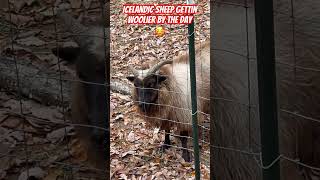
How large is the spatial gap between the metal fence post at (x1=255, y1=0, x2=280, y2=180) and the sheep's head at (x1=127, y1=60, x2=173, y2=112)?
423cm

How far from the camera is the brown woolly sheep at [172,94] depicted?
6117 mm

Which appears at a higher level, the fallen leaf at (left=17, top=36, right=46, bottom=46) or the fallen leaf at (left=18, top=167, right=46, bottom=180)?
the fallen leaf at (left=17, top=36, right=46, bottom=46)

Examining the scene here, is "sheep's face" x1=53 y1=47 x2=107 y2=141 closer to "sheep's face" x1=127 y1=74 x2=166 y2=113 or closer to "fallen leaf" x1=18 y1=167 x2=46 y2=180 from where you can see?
"fallen leaf" x1=18 y1=167 x2=46 y2=180

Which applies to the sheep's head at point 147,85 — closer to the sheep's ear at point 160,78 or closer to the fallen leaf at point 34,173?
the sheep's ear at point 160,78

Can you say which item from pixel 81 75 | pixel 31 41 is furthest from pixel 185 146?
pixel 31 41

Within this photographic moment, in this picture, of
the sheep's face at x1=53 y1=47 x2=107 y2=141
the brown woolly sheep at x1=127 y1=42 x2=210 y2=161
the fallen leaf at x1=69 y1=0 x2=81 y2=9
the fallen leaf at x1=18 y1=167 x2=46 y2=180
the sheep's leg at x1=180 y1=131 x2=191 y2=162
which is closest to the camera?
the fallen leaf at x1=69 y1=0 x2=81 y2=9

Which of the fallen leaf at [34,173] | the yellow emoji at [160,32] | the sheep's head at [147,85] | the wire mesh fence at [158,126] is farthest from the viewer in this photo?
the yellow emoji at [160,32]

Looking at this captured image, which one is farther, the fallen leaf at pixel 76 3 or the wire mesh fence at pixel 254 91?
the fallen leaf at pixel 76 3

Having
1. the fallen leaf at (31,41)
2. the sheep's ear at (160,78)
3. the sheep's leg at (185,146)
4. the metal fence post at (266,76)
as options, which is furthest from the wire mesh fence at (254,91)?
the sheep's ear at (160,78)

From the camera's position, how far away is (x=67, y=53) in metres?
2.82

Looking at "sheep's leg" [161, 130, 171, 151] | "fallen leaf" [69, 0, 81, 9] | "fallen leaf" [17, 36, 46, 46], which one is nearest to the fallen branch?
"fallen leaf" [17, 36, 46, 46]

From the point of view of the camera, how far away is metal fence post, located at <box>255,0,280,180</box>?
1.70 meters

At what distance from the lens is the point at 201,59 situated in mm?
6184

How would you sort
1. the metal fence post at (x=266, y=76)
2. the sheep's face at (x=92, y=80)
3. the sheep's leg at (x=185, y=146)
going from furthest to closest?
the sheep's leg at (x=185, y=146) < the sheep's face at (x=92, y=80) < the metal fence post at (x=266, y=76)
